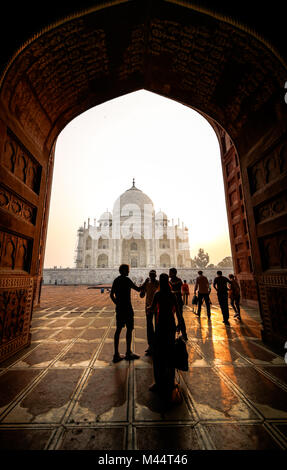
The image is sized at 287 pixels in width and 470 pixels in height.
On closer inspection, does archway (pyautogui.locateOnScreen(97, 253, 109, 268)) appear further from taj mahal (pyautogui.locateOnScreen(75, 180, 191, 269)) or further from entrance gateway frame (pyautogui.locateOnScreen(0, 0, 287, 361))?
entrance gateway frame (pyautogui.locateOnScreen(0, 0, 287, 361))

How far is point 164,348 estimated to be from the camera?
77.9 inches

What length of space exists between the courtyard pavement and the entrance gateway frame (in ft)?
2.61

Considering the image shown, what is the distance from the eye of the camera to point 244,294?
7.72m

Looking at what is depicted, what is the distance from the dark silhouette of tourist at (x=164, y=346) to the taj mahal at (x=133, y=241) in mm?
32260

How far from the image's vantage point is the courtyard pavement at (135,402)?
1440 millimetres

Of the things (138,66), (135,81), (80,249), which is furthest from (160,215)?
(138,66)

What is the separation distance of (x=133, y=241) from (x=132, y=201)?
8513 millimetres

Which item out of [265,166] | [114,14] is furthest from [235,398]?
[114,14]

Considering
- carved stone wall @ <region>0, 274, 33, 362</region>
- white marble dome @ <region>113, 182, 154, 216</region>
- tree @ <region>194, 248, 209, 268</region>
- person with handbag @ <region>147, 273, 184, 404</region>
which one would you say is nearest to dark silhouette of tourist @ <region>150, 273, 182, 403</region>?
person with handbag @ <region>147, 273, 184, 404</region>

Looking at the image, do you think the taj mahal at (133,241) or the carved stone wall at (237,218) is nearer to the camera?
the carved stone wall at (237,218)

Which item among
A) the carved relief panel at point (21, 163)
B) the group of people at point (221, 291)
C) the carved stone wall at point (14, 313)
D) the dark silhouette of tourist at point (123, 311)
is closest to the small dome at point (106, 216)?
the group of people at point (221, 291)

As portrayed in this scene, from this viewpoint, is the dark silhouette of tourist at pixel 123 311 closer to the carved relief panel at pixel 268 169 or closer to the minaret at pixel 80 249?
the carved relief panel at pixel 268 169

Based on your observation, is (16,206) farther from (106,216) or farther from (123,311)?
(106,216)

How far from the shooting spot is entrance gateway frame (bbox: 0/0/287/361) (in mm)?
2924
